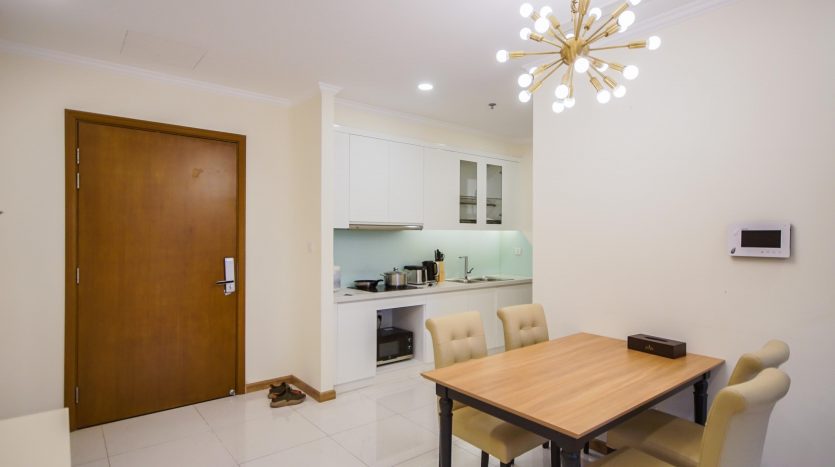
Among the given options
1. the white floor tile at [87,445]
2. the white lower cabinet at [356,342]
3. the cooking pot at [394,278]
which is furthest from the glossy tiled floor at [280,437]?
the cooking pot at [394,278]

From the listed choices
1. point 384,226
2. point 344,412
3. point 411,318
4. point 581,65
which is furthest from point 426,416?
point 581,65

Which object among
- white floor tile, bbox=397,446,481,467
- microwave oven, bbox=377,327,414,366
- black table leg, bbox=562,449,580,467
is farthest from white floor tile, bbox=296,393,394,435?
black table leg, bbox=562,449,580,467

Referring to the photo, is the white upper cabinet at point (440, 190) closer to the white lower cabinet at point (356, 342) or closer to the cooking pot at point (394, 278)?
the cooking pot at point (394, 278)

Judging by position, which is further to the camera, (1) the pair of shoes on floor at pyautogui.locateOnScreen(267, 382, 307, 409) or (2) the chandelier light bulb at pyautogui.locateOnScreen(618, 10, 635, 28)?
(1) the pair of shoes on floor at pyautogui.locateOnScreen(267, 382, 307, 409)

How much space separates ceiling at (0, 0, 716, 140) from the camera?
2424 mm

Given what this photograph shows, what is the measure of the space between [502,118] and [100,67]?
3.58 metres

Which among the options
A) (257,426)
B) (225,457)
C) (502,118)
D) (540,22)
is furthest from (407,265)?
(540,22)

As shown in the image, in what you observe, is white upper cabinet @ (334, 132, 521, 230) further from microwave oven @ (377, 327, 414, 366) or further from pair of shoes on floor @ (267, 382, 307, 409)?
pair of shoes on floor @ (267, 382, 307, 409)

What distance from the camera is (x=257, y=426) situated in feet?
10.6

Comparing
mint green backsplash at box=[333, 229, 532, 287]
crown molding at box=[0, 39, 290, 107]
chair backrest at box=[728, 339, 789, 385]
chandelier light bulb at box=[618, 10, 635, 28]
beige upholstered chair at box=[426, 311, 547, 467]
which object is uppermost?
crown molding at box=[0, 39, 290, 107]

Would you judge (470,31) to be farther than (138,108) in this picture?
No

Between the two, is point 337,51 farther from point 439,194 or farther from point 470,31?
point 439,194

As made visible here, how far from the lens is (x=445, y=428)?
2041mm

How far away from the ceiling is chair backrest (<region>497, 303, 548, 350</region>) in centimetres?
177
